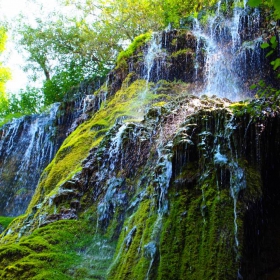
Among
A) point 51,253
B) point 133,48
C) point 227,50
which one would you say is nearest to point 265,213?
point 51,253

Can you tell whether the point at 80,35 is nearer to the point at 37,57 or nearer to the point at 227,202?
the point at 37,57

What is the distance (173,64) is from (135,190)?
5.96 m

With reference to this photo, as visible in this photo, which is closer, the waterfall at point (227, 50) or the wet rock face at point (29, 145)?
the waterfall at point (227, 50)

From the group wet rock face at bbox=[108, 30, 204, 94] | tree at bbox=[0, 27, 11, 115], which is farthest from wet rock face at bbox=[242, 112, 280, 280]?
tree at bbox=[0, 27, 11, 115]

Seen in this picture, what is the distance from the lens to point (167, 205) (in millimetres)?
4844

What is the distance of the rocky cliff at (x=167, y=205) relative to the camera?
4266 millimetres

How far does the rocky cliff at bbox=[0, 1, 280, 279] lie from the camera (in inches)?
168

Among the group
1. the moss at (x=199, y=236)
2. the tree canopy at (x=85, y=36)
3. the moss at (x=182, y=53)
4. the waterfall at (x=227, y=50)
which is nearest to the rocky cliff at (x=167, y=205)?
the moss at (x=199, y=236)

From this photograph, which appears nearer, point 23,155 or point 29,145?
point 23,155

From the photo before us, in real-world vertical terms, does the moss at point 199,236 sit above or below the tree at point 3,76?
below

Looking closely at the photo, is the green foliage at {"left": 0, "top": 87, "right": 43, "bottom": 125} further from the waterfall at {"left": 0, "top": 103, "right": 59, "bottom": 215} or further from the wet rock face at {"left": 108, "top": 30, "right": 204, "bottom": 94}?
the wet rock face at {"left": 108, "top": 30, "right": 204, "bottom": 94}

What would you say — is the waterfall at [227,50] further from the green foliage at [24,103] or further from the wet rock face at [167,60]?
the green foliage at [24,103]

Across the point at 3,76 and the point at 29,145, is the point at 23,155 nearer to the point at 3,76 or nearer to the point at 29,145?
the point at 29,145

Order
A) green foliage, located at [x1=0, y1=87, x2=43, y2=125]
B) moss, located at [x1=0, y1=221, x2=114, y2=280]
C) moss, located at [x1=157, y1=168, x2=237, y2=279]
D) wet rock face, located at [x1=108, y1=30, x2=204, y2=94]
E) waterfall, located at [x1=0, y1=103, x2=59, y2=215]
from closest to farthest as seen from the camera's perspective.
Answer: moss, located at [x1=157, y1=168, x2=237, y2=279] → moss, located at [x1=0, y1=221, x2=114, y2=280] → wet rock face, located at [x1=108, y1=30, x2=204, y2=94] → waterfall, located at [x1=0, y1=103, x2=59, y2=215] → green foliage, located at [x1=0, y1=87, x2=43, y2=125]
